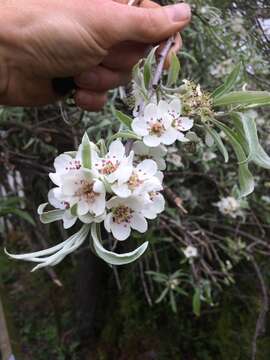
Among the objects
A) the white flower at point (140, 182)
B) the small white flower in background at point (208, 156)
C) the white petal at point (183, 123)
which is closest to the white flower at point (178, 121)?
the white petal at point (183, 123)

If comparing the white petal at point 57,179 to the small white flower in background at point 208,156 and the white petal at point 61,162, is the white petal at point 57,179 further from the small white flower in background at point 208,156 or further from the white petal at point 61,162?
the small white flower in background at point 208,156

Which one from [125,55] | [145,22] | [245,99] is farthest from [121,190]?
[125,55]

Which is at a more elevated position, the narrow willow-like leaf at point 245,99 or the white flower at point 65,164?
the narrow willow-like leaf at point 245,99

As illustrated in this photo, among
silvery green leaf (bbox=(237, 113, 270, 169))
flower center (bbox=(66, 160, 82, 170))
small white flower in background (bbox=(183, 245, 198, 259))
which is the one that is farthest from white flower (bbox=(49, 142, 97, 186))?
small white flower in background (bbox=(183, 245, 198, 259))

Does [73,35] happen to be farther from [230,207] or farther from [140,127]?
[230,207]

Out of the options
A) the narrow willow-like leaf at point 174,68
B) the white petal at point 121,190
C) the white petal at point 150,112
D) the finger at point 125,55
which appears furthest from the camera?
the finger at point 125,55

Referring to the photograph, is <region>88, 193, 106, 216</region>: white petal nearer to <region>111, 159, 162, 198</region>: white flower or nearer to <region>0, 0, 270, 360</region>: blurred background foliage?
<region>111, 159, 162, 198</region>: white flower

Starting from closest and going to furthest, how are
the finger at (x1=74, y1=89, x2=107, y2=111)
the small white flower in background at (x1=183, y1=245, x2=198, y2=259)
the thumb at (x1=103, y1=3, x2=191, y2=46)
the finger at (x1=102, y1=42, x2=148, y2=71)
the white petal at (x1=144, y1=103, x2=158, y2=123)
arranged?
the white petal at (x1=144, y1=103, x2=158, y2=123), the thumb at (x1=103, y1=3, x2=191, y2=46), the finger at (x1=102, y1=42, x2=148, y2=71), the finger at (x1=74, y1=89, x2=107, y2=111), the small white flower in background at (x1=183, y1=245, x2=198, y2=259)
